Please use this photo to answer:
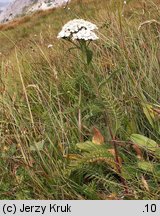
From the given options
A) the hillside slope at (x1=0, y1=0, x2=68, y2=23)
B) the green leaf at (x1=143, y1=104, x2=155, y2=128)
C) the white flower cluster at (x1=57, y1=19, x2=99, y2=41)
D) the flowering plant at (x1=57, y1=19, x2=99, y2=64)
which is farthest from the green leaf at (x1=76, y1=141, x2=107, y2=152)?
the hillside slope at (x1=0, y1=0, x2=68, y2=23)

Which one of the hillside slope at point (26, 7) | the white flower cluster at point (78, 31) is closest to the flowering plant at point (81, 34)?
the white flower cluster at point (78, 31)

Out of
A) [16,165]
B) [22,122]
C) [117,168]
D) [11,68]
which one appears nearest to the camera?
[117,168]

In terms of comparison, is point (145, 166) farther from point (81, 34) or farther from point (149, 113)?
point (81, 34)

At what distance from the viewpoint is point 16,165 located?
2771mm

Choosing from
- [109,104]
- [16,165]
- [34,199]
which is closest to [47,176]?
[34,199]

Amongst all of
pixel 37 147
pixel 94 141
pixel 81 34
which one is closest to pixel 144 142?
pixel 94 141

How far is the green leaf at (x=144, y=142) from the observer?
99.0 inches

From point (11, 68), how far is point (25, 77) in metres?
0.34

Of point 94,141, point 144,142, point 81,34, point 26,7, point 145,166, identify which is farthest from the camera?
point 26,7

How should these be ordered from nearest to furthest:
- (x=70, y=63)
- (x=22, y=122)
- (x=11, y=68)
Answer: (x=22, y=122), (x=70, y=63), (x=11, y=68)

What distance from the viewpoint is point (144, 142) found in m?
2.55

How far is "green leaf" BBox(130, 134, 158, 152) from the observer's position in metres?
2.51

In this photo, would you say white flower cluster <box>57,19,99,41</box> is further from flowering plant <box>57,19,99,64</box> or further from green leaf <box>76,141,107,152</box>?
green leaf <box>76,141,107,152</box>

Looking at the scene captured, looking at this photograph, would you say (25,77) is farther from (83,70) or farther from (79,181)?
(79,181)
